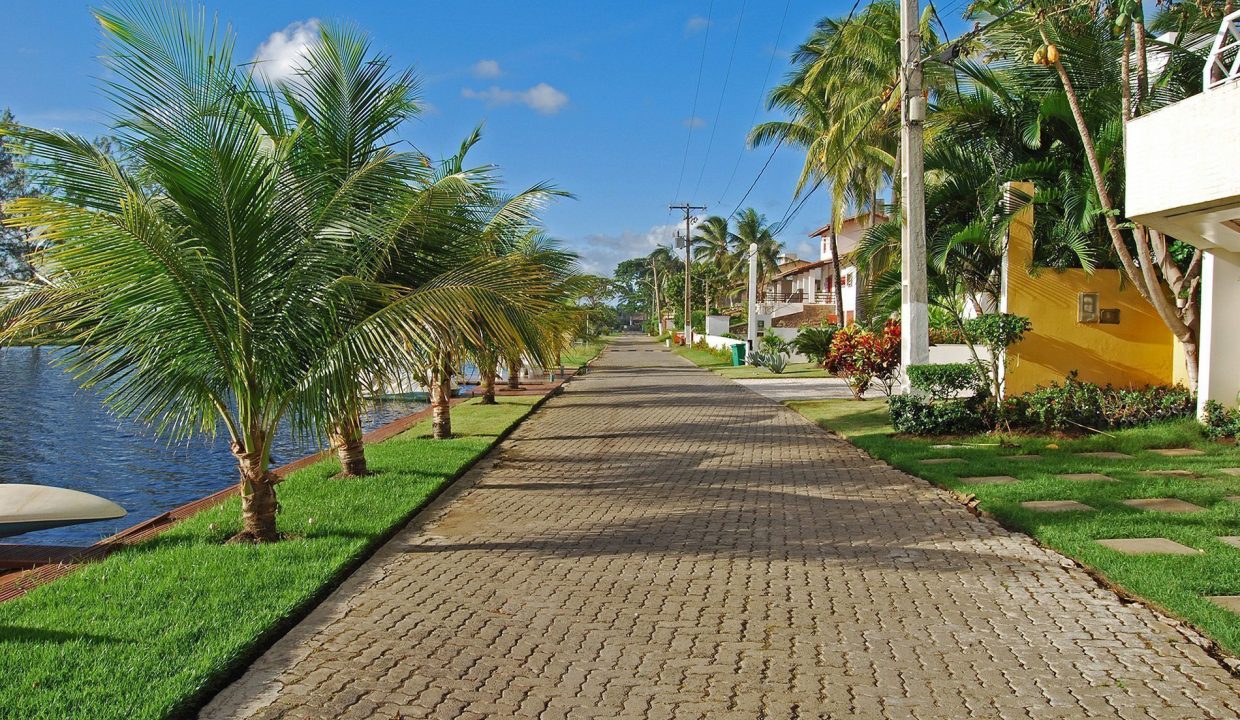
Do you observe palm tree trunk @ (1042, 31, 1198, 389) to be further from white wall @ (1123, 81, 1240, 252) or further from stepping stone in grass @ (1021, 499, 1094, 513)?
stepping stone in grass @ (1021, 499, 1094, 513)

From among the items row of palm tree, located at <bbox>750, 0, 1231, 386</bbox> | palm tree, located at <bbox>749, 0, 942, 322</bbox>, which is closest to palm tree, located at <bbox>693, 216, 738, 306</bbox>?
palm tree, located at <bbox>749, 0, 942, 322</bbox>

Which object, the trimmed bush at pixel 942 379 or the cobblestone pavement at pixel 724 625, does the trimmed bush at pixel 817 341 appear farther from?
the cobblestone pavement at pixel 724 625

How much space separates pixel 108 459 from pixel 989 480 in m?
13.4

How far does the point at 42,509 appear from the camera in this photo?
24.9 feet

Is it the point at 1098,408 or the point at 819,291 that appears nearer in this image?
the point at 1098,408

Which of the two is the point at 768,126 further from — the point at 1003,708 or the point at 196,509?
the point at 1003,708

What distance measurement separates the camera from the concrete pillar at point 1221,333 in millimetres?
11656

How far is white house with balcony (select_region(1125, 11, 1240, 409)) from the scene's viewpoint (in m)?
8.46

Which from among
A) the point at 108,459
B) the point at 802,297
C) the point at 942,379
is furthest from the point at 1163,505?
the point at 802,297

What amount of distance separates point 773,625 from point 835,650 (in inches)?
19.3

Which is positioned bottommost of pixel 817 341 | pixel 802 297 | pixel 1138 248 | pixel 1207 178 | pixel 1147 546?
pixel 1147 546

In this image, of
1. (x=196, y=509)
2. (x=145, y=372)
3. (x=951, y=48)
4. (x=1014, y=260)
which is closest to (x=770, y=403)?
(x=1014, y=260)

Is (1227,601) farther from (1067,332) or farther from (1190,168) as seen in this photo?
(1067,332)

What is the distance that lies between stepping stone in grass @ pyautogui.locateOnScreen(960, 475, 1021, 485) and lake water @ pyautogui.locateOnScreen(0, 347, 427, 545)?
5.84m
